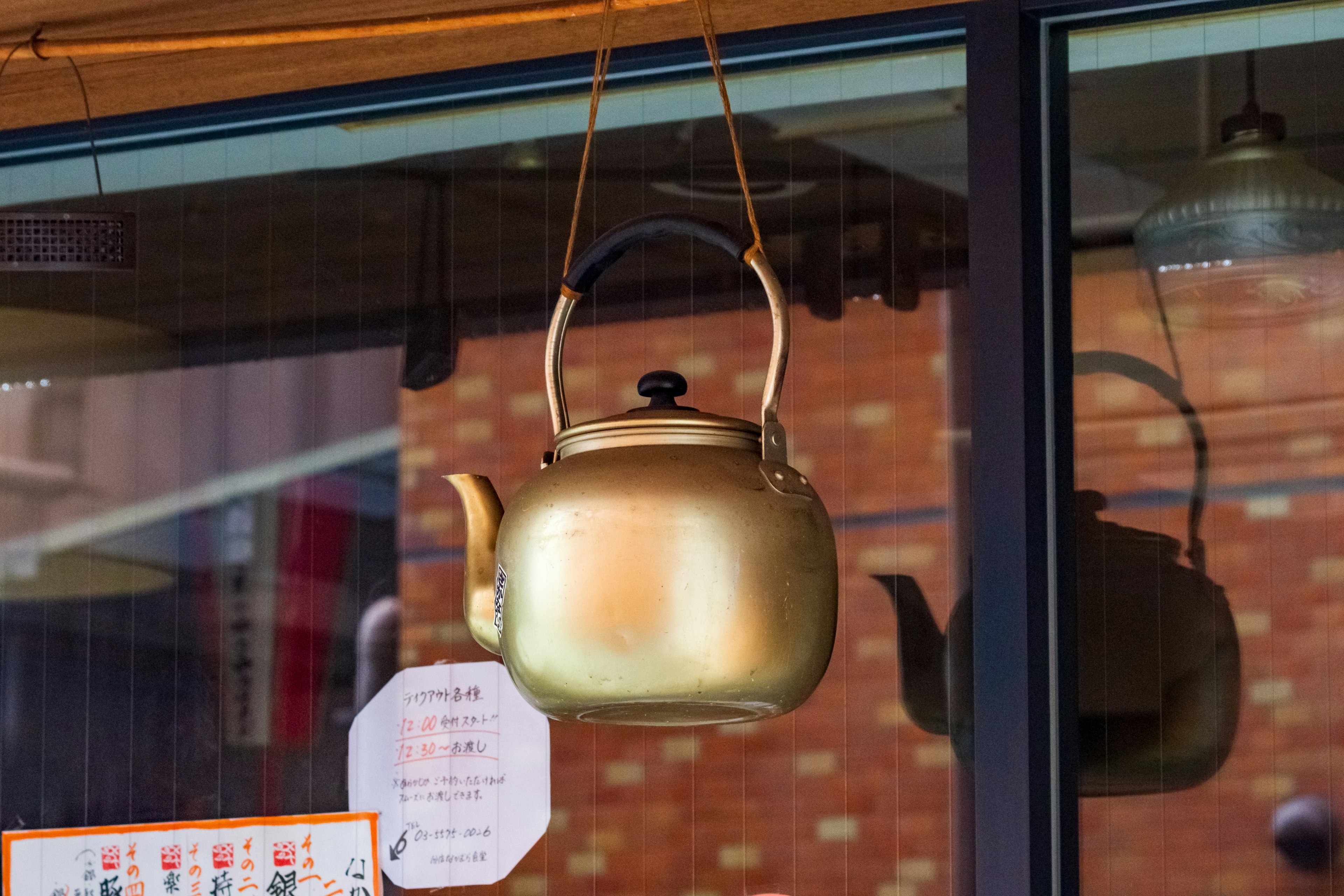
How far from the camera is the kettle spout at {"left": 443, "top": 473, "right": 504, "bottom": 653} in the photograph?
1343 millimetres

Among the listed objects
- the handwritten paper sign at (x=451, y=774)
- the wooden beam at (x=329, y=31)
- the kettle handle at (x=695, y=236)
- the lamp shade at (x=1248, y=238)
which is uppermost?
the wooden beam at (x=329, y=31)

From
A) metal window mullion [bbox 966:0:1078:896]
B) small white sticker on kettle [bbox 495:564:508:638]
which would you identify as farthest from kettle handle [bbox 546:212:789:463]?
metal window mullion [bbox 966:0:1078:896]

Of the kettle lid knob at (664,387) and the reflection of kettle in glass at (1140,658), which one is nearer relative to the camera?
the kettle lid knob at (664,387)

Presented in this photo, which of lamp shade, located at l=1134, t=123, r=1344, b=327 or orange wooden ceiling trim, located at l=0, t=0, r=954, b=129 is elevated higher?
orange wooden ceiling trim, located at l=0, t=0, r=954, b=129

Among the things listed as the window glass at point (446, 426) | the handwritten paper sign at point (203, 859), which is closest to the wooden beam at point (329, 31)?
the window glass at point (446, 426)

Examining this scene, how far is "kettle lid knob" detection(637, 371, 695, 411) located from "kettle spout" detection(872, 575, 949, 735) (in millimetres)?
877

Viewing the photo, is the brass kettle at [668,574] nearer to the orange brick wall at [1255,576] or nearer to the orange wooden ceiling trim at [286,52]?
the orange brick wall at [1255,576]

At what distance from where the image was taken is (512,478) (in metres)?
2.11

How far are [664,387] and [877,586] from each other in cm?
89

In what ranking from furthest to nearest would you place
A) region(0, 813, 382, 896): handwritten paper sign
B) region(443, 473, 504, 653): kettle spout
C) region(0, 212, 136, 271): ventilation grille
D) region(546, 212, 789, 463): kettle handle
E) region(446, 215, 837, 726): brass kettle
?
region(0, 813, 382, 896): handwritten paper sign, region(0, 212, 136, 271): ventilation grille, region(443, 473, 504, 653): kettle spout, region(546, 212, 789, 463): kettle handle, region(446, 215, 837, 726): brass kettle

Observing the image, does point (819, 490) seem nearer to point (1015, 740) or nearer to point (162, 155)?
point (1015, 740)

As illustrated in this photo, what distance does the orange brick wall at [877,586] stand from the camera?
→ 5.77 feet

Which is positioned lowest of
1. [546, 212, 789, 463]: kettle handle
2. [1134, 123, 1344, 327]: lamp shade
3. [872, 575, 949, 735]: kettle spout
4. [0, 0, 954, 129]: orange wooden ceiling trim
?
[872, 575, 949, 735]: kettle spout

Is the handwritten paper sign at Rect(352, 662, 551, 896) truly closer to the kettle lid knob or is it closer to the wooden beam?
the wooden beam
